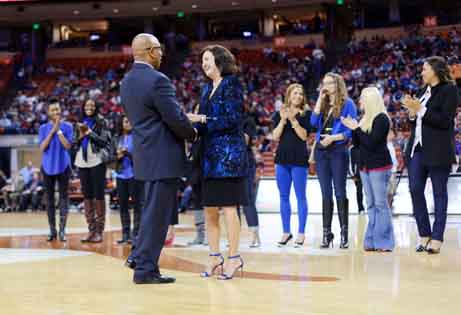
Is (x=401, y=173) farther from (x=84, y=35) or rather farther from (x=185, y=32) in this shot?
(x=84, y=35)

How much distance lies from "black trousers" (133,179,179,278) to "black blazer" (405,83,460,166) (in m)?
Answer: 2.77

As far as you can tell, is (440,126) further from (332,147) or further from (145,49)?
(145,49)

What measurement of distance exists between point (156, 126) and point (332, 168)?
289cm

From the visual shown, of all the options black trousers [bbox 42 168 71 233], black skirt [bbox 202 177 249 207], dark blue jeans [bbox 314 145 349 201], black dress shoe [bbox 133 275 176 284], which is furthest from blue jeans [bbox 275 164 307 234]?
black dress shoe [bbox 133 275 176 284]

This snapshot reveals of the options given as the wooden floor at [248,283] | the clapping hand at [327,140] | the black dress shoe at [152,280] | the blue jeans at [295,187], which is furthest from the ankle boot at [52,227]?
the black dress shoe at [152,280]

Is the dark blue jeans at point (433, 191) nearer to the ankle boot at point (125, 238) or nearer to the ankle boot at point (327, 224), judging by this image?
the ankle boot at point (327, 224)

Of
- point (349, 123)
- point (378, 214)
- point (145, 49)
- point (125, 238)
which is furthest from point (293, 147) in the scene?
point (145, 49)

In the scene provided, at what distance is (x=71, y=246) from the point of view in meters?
7.81

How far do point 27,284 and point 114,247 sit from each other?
9.55 ft

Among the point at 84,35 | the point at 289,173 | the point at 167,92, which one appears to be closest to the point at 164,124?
the point at 167,92

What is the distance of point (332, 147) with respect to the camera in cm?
739

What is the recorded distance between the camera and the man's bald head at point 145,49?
509 cm

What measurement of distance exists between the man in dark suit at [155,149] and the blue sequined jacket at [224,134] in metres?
0.21

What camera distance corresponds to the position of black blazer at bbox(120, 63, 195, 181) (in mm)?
4898
